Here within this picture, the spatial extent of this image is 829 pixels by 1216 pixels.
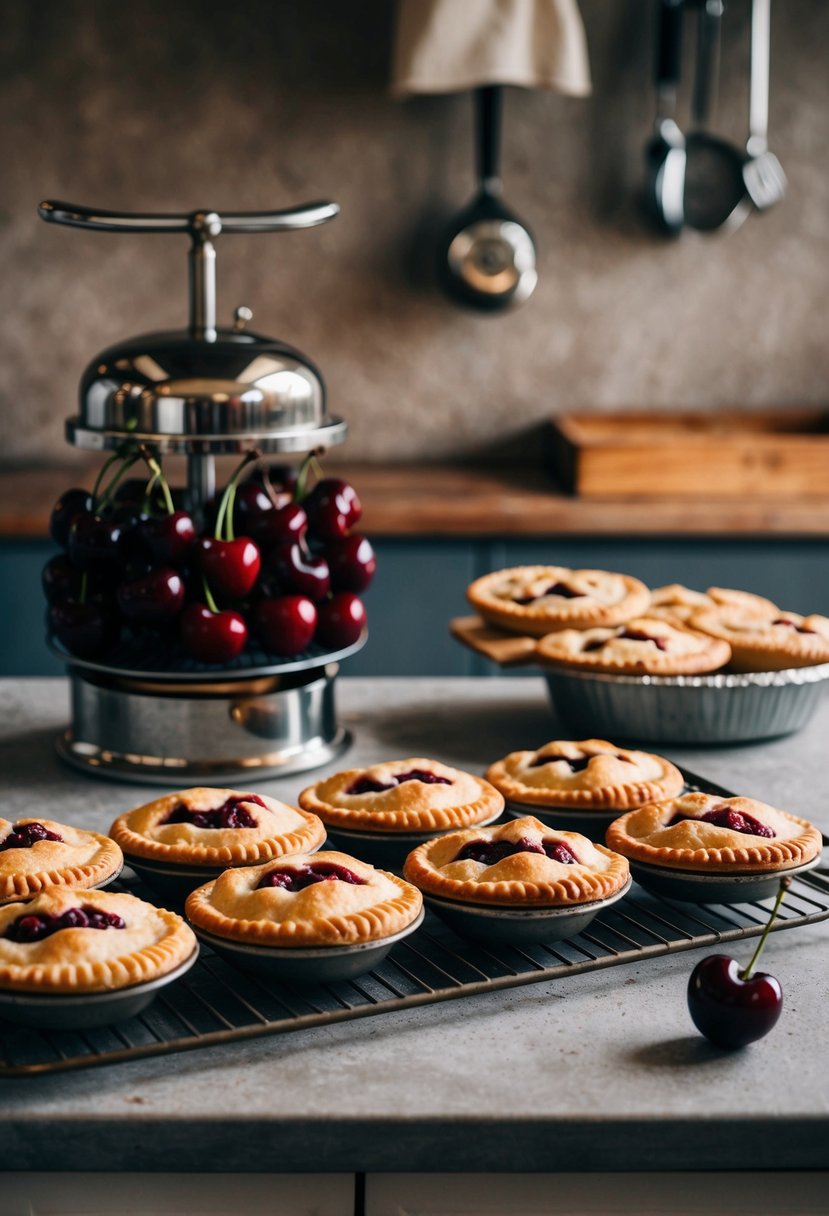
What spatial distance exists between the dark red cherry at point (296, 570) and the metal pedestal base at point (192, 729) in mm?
102

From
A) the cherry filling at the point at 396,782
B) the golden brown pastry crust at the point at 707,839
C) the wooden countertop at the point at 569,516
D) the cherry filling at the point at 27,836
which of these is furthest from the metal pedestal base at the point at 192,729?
the wooden countertop at the point at 569,516

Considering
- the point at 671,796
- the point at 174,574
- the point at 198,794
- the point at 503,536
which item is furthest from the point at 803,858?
the point at 503,536

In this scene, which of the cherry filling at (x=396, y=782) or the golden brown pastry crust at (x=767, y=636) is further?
the golden brown pastry crust at (x=767, y=636)

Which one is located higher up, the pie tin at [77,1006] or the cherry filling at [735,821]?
the cherry filling at [735,821]

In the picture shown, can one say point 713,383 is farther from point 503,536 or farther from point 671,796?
point 671,796

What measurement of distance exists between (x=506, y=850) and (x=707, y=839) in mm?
169

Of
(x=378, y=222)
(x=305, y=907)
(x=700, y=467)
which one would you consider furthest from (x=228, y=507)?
(x=378, y=222)

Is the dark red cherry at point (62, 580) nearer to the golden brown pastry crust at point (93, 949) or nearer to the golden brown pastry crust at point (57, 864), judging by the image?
the golden brown pastry crust at point (57, 864)

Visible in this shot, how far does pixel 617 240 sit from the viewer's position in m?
3.38

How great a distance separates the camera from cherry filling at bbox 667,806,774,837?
1.15m

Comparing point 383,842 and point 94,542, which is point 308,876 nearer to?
point 383,842

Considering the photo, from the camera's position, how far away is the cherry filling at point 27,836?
1.11 meters

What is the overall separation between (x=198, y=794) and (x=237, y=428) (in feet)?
1.34

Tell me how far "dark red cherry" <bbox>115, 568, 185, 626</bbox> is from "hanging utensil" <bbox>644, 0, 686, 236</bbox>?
2269 mm
